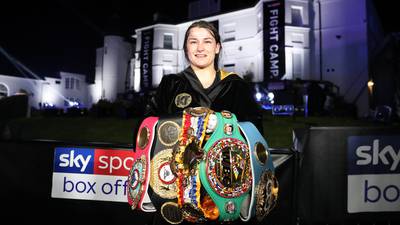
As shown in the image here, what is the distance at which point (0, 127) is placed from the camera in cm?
465

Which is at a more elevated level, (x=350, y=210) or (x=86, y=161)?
(x=86, y=161)

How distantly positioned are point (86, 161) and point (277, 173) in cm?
255

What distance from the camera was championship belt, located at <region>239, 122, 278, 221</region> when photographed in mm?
1514

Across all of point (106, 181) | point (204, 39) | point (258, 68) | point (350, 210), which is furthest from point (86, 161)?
point (258, 68)

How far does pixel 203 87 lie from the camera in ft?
6.29

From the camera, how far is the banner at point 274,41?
94.2 feet

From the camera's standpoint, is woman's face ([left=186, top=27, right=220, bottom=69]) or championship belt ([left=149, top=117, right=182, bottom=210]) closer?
championship belt ([left=149, top=117, right=182, bottom=210])

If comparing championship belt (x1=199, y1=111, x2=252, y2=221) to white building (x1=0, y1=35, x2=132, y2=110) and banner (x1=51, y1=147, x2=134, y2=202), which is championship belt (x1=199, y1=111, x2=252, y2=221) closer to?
banner (x1=51, y1=147, x2=134, y2=202)

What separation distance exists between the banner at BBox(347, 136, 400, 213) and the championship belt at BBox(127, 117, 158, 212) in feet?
9.50

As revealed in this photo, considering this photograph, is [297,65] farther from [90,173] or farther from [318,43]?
[90,173]

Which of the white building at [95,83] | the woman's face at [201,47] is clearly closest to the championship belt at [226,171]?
the woman's face at [201,47]

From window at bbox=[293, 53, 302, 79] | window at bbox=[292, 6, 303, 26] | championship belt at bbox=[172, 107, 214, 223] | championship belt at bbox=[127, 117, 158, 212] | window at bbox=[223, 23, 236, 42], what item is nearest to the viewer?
championship belt at bbox=[172, 107, 214, 223]

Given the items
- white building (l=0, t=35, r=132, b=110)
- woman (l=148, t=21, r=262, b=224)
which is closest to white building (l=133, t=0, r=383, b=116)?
white building (l=0, t=35, r=132, b=110)

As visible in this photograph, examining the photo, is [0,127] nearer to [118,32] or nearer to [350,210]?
[350,210]
